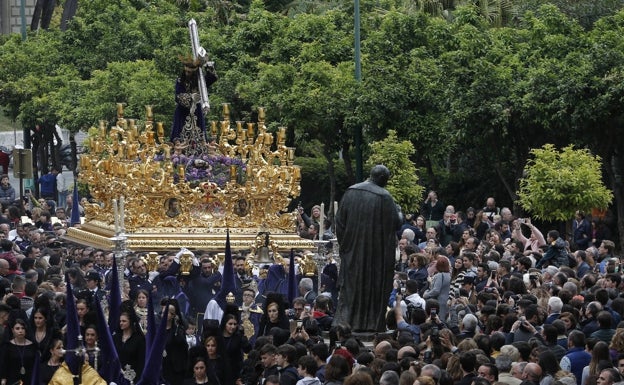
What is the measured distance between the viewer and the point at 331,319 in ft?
72.5

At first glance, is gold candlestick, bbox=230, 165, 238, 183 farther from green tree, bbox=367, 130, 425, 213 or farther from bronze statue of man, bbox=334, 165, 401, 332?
bronze statue of man, bbox=334, 165, 401, 332

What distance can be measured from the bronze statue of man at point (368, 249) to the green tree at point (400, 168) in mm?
15310

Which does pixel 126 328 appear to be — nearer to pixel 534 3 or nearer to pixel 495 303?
pixel 495 303

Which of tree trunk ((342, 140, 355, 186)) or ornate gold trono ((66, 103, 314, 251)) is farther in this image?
tree trunk ((342, 140, 355, 186))

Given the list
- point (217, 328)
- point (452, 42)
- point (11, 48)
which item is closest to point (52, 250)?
point (217, 328)

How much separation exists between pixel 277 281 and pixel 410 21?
15.0 metres

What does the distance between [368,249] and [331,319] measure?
1.74 meters

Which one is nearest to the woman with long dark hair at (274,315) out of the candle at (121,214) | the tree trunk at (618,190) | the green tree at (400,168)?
the candle at (121,214)

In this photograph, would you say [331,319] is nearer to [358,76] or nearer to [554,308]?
[554,308]

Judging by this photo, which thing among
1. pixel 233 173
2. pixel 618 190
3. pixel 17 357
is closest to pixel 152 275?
pixel 233 173

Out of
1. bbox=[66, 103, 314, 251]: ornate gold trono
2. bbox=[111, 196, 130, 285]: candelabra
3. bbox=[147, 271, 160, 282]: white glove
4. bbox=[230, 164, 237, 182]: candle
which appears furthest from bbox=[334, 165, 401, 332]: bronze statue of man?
bbox=[230, 164, 237, 182]: candle

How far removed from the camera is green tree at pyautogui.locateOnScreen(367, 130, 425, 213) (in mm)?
36281

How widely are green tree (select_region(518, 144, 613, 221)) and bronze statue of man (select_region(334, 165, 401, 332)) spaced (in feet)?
42.1

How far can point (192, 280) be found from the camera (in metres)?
26.3
